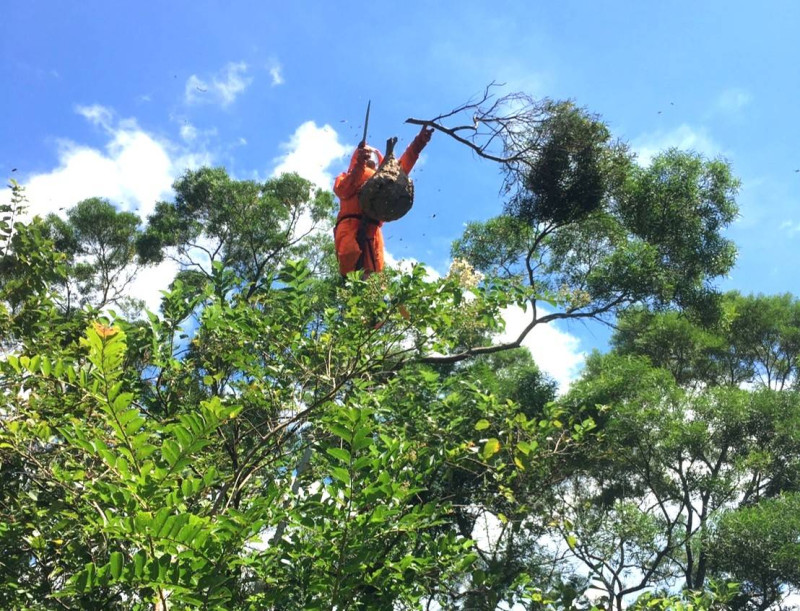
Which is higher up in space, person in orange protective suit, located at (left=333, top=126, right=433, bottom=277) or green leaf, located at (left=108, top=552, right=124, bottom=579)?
→ person in orange protective suit, located at (left=333, top=126, right=433, bottom=277)

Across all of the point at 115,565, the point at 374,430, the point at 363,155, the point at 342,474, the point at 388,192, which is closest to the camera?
the point at 115,565

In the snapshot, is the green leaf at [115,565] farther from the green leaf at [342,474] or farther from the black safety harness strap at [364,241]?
the black safety harness strap at [364,241]

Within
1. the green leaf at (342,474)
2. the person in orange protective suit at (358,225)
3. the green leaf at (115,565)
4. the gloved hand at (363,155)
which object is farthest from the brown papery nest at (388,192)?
the green leaf at (115,565)

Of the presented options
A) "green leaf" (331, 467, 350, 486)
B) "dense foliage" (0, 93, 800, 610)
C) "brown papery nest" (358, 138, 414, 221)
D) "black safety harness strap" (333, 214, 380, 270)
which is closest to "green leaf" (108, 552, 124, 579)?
"dense foliage" (0, 93, 800, 610)

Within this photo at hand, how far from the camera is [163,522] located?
181 centimetres

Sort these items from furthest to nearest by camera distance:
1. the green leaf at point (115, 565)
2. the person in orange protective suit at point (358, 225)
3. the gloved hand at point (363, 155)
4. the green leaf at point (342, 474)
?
1. the gloved hand at point (363, 155)
2. the person in orange protective suit at point (358, 225)
3. the green leaf at point (342, 474)
4. the green leaf at point (115, 565)

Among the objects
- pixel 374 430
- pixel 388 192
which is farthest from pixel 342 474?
pixel 388 192

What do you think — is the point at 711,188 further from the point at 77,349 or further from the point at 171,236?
the point at 171,236

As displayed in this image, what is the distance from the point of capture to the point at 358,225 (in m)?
6.69

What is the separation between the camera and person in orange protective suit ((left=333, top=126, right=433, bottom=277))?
661 centimetres

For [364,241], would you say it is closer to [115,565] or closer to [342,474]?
[342,474]

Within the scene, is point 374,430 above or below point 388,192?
below

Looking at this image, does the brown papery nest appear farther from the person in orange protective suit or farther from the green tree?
the green tree

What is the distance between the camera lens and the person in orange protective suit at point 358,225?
21.7 ft
